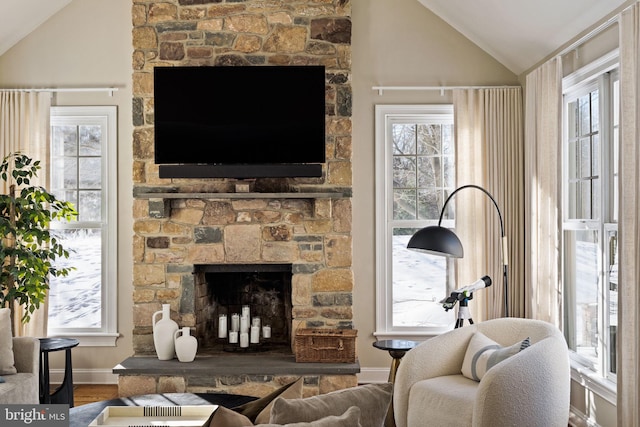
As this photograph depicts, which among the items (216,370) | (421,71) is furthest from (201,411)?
(421,71)

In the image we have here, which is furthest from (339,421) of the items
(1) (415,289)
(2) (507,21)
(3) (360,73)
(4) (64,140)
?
(4) (64,140)

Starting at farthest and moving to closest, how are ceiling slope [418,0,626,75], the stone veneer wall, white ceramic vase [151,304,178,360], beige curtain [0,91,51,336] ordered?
beige curtain [0,91,51,336] → the stone veneer wall → white ceramic vase [151,304,178,360] → ceiling slope [418,0,626,75]

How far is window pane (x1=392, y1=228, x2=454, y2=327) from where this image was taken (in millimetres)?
5793

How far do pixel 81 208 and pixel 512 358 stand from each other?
4.03 meters

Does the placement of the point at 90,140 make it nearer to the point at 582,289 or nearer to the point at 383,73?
the point at 383,73

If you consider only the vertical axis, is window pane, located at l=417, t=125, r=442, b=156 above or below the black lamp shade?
above

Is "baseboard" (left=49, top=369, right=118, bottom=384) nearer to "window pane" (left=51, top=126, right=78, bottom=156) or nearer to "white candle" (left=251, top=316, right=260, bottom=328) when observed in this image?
"white candle" (left=251, top=316, right=260, bottom=328)

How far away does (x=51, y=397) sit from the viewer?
468 centimetres

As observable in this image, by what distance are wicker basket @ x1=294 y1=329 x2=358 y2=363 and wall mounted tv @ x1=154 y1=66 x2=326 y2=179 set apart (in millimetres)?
1220

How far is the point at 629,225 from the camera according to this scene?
3.45m

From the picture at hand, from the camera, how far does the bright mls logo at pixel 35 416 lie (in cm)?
238

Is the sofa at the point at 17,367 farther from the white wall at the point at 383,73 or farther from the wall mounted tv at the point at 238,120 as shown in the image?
the white wall at the point at 383,73

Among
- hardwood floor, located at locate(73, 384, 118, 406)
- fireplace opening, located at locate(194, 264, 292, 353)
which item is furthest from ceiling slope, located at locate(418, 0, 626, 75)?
hardwood floor, located at locate(73, 384, 118, 406)

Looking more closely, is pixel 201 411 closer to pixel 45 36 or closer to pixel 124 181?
pixel 124 181
